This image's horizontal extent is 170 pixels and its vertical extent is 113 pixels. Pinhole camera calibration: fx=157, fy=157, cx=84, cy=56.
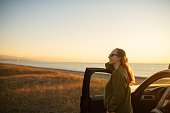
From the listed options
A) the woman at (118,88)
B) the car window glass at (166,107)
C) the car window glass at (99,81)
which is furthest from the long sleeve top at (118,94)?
the car window glass at (99,81)

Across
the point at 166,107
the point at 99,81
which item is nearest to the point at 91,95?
the point at 99,81

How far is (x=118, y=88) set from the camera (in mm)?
2117

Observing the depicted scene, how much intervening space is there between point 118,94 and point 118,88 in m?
0.08

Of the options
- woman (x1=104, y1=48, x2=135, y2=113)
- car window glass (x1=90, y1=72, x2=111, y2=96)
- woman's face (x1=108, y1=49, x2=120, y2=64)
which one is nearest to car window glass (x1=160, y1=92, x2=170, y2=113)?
woman (x1=104, y1=48, x2=135, y2=113)

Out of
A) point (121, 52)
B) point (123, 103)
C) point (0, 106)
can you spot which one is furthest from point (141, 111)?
point (0, 106)

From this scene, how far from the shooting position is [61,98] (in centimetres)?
903

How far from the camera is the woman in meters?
2.13

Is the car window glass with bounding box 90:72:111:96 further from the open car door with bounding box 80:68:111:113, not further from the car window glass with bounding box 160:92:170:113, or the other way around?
the car window glass with bounding box 160:92:170:113

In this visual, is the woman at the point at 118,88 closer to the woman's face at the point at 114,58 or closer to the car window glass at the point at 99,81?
the woman's face at the point at 114,58

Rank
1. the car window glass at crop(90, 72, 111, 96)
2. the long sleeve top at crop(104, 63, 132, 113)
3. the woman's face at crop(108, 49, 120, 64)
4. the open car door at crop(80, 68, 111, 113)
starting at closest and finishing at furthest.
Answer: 1. the long sleeve top at crop(104, 63, 132, 113)
2. the woman's face at crop(108, 49, 120, 64)
3. the open car door at crop(80, 68, 111, 113)
4. the car window glass at crop(90, 72, 111, 96)

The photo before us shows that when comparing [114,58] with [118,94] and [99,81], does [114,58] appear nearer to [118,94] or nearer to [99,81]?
[118,94]

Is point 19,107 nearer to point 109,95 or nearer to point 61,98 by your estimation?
point 61,98

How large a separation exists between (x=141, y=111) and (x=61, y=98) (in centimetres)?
681

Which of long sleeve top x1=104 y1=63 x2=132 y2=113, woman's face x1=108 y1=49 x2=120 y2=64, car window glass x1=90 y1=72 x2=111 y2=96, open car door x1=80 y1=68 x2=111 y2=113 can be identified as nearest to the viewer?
long sleeve top x1=104 y1=63 x2=132 y2=113
